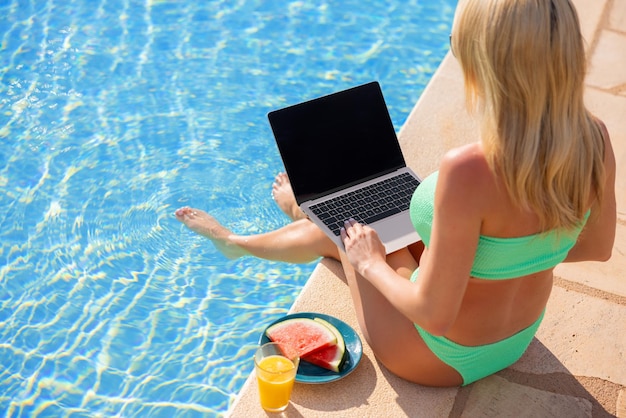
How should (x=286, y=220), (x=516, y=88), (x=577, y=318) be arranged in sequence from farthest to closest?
(x=286, y=220) < (x=577, y=318) < (x=516, y=88)

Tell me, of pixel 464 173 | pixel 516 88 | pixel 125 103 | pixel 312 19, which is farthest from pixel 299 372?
pixel 312 19

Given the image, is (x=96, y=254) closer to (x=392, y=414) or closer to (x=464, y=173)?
(x=392, y=414)

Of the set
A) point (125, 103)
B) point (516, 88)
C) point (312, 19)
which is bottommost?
point (312, 19)

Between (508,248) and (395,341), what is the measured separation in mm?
722

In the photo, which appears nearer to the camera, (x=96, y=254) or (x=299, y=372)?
(x=299, y=372)

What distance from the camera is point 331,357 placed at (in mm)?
3062

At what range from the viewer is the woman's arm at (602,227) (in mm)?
2555

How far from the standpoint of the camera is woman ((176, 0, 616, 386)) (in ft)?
7.00

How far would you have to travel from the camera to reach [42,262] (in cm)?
418

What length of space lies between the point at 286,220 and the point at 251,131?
98 centimetres

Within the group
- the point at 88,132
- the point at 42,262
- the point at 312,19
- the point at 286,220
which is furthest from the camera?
the point at 312,19

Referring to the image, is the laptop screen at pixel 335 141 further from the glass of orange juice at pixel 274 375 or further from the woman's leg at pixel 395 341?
the glass of orange juice at pixel 274 375

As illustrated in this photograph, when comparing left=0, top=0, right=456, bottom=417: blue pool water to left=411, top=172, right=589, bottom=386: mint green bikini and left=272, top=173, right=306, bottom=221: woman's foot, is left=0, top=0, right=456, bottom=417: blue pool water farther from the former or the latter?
left=411, top=172, right=589, bottom=386: mint green bikini

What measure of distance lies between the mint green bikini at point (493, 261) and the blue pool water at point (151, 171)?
3.80 feet
